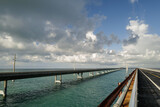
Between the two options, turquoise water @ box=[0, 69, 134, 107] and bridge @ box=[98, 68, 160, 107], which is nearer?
bridge @ box=[98, 68, 160, 107]

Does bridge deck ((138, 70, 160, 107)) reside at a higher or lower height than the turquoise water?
higher

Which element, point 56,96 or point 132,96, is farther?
point 56,96

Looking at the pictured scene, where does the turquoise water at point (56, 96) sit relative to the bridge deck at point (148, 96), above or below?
below

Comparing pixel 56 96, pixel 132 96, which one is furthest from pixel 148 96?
pixel 56 96

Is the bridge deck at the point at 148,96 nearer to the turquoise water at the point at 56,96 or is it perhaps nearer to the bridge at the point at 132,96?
the bridge at the point at 132,96

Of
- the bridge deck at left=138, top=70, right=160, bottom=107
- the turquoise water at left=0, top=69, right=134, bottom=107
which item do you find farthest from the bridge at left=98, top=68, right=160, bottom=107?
the turquoise water at left=0, top=69, right=134, bottom=107

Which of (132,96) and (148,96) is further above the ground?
(132,96)

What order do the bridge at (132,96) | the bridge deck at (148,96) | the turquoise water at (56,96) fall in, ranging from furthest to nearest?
the turquoise water at (56,96) → the bridge deck at (148,96) → the bridge at (132,96)

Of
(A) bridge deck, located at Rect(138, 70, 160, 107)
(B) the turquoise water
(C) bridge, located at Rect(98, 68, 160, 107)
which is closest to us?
(C) bridge, located at Rect(98, 68, 160, 107)

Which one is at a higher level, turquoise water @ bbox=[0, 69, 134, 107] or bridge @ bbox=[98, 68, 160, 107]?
bridge @ bbox=[98, 68, 160, 107]

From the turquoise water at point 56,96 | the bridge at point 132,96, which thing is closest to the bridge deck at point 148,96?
the bridge at point 132,96

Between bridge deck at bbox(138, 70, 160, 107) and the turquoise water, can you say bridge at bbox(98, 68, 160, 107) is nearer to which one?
bridge deck at bbox(138, 70, 160, 107)

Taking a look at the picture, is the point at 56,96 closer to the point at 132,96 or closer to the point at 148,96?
the point at 148,96

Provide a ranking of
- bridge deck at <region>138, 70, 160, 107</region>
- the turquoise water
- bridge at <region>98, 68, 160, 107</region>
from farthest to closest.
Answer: the turquoise water → bridge deck at <region>138, 70, 160, 107</region> → bridge at <region>98, 68, 160, 107</region>
